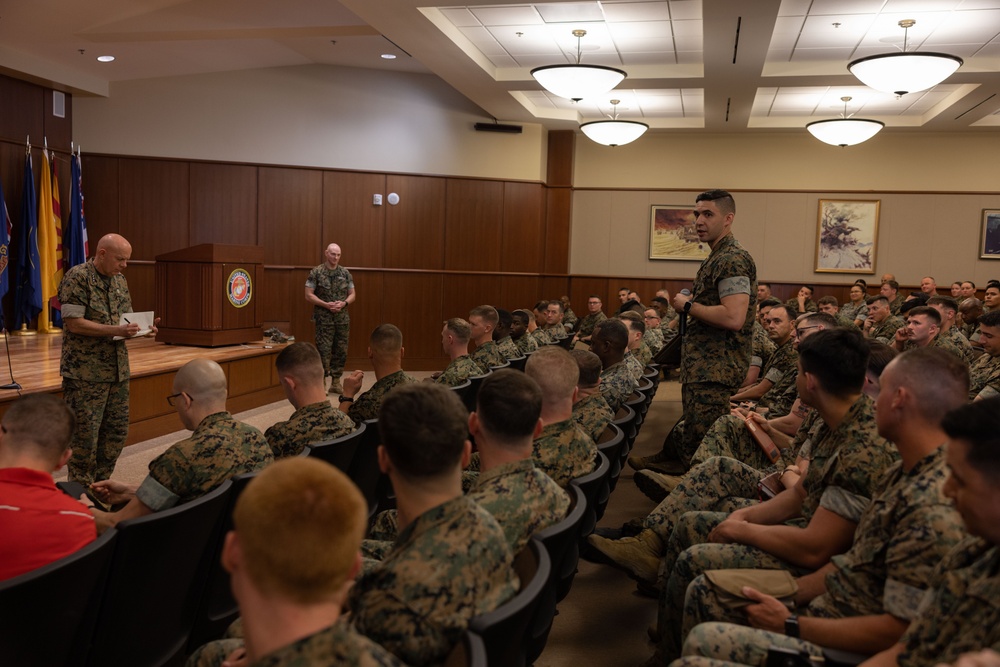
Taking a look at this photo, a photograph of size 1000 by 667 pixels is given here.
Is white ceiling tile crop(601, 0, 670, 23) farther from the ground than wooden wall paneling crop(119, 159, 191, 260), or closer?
farther from the ground

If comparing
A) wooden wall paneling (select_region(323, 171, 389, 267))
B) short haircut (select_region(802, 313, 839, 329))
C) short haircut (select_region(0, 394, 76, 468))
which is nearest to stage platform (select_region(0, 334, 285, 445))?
Answer: short haircut (select_region(0, 394, 76, 468))

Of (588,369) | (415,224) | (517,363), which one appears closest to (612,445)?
(588,369)

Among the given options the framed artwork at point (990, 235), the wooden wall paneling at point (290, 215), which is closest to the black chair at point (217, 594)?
the wooden wall paneling at point (290, 215)

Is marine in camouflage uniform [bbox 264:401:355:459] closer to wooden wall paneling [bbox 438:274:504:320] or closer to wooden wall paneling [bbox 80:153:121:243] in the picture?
wooden wall paneling [bbox 438:274:504:320]

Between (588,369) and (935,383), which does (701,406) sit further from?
(935,383)

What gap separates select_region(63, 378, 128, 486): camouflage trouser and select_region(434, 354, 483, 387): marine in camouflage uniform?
1954 millimetres

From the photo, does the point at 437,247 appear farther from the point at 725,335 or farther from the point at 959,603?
the point at 959,603

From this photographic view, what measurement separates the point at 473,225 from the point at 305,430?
9.29 m

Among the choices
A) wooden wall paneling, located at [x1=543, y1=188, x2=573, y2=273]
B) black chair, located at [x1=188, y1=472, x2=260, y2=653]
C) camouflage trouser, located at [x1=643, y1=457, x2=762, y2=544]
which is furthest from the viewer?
wooden wall paneling, located at [x1=543, y1=188, x2=573, y2=273]

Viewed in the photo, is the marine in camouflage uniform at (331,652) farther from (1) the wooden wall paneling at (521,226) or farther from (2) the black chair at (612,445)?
(1) the wooden wall paneling at (521,226)

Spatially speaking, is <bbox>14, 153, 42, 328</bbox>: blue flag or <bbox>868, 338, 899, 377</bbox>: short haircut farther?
<bbox>14, 153, 42, 328</bbox>: blue flag

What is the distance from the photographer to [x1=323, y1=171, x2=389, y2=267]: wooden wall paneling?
459 inches

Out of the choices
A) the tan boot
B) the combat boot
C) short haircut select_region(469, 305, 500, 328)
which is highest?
short haircut select_region(469, 305, 500, 328)

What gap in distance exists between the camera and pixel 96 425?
4816mm
